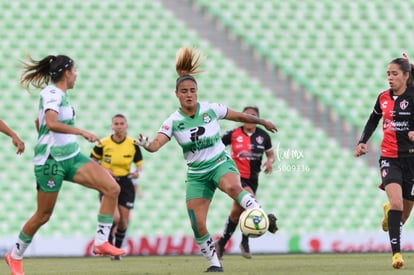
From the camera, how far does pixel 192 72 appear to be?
9453 millimetres

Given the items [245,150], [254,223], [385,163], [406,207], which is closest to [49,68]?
[254,223]

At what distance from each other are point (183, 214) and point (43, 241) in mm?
2651

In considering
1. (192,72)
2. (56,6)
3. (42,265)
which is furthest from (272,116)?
(192,72)

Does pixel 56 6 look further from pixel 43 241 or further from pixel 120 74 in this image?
pixel 43 241

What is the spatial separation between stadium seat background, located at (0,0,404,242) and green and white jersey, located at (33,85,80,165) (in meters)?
8.17

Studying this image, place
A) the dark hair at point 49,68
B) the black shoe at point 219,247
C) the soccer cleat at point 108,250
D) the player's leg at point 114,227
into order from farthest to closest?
the player's leg at point 114,227 → the black shoe at point 219,247 → the soccer cleat at point 108,250 → the dark hair at point 49,68

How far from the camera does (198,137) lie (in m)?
8.95

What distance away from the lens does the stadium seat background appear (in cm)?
1673

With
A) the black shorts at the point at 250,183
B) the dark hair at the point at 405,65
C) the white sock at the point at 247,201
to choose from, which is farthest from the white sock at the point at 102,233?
the black shorts at the point at 250,183

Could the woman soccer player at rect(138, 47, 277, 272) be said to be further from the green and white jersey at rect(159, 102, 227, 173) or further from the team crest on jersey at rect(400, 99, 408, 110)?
the team crest on jersey at rect(400, 99, 408, 110)

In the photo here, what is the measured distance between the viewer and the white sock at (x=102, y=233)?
8992 millimetres

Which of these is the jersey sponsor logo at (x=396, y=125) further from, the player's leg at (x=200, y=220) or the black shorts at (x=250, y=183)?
the black shorts at (x=250, y=183)

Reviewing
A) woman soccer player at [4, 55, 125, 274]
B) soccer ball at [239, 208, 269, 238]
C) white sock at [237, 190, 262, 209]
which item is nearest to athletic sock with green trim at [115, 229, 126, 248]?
woman soccer player at [4, 55, 125, 274]

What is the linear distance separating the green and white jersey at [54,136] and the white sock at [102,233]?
3.34ft
